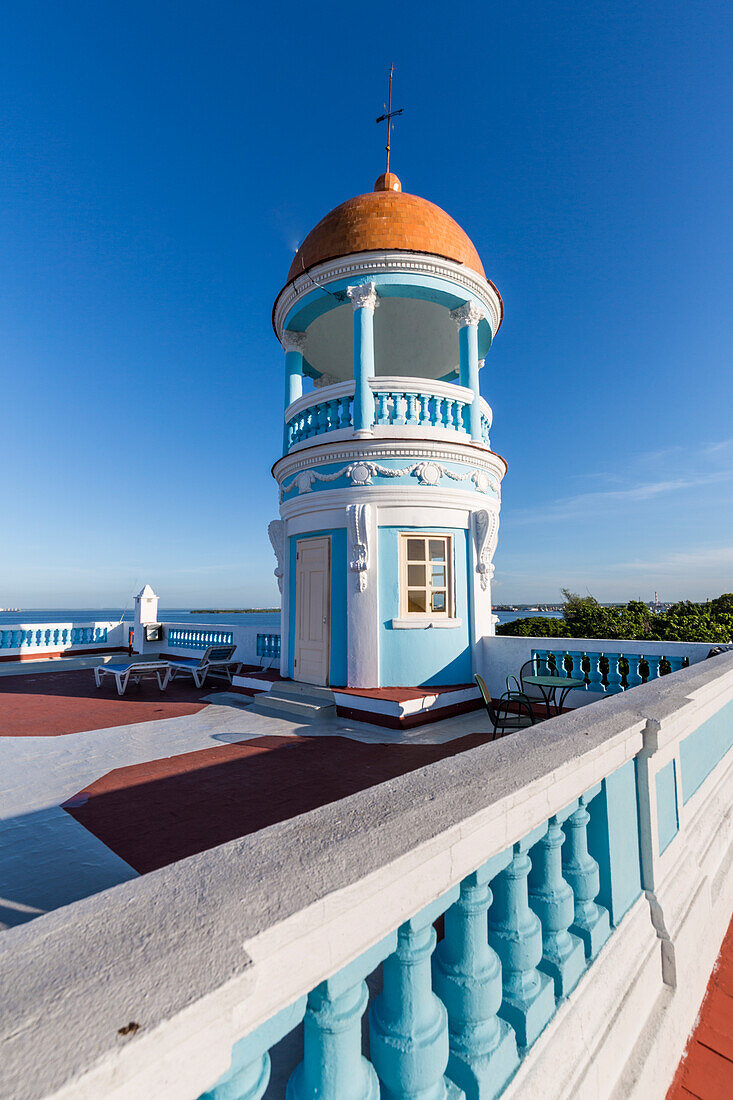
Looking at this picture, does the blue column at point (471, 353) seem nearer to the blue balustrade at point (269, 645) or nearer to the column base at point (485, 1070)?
the blue balustrade at point (269, 645)

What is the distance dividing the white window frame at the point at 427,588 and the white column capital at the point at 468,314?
4.28m

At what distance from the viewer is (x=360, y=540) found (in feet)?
29.4

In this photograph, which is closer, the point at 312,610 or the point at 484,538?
the point at 484,538

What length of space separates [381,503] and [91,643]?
1372cm

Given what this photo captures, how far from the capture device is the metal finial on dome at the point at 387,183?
11.4m

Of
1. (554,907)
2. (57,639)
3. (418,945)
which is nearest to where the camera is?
(418,945)

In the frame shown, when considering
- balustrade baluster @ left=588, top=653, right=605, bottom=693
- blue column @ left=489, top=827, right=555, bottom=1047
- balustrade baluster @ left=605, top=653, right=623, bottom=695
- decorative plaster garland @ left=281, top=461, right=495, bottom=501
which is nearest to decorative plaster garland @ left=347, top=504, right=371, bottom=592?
decorative plaster garland @ left=281, top=461, right=495, bottom=501

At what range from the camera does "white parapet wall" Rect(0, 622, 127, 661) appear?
1620 centimetres

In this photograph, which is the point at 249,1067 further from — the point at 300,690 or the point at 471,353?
the point at 471,353

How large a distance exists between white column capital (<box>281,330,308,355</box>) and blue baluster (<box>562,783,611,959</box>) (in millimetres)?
11129

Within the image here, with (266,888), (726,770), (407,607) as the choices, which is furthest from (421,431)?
(266,888)

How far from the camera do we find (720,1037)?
2521 millimetres

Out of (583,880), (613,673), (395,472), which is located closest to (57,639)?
(395,472)

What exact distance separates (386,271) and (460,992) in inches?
405
